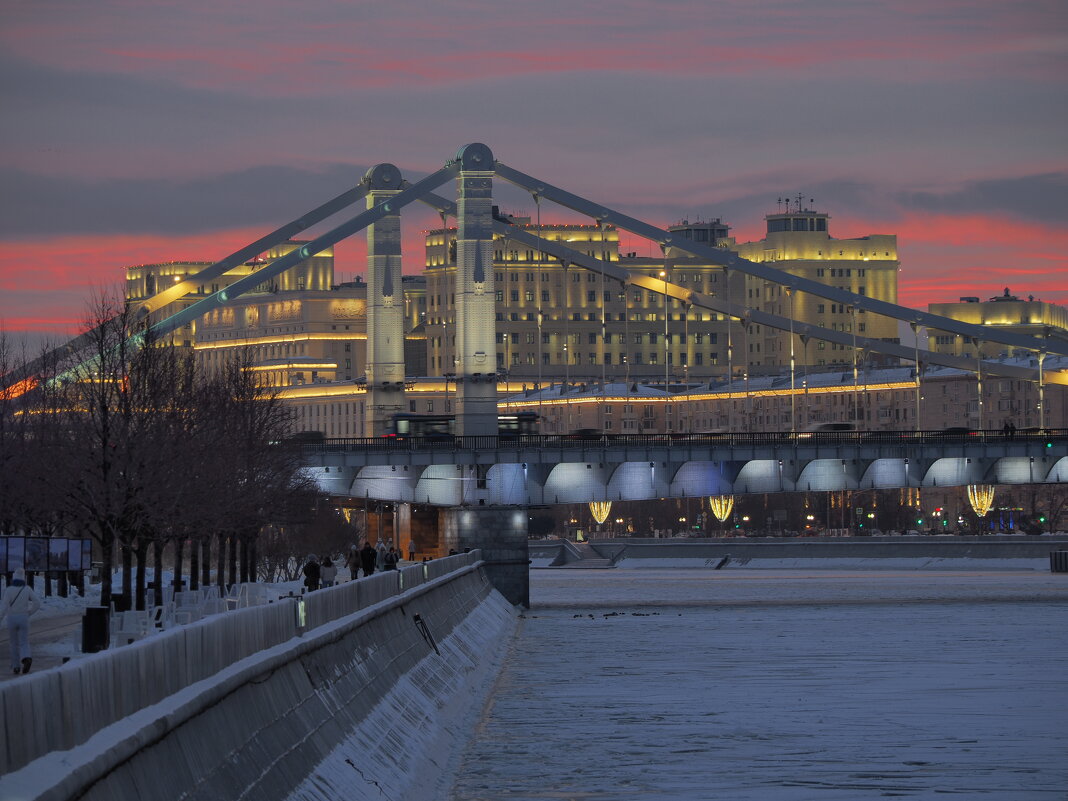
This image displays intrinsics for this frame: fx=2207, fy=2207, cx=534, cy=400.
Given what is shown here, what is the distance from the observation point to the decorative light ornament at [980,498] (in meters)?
165

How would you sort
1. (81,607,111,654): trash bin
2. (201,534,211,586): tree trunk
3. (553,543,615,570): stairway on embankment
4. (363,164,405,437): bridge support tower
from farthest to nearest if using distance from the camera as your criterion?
(553,543,615,570): stairway on embankment, (363,164,405,437): bridge support tower, (201,534,211,586): tree trunk, (81,607,111,654): trash bin

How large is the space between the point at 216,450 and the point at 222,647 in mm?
46296

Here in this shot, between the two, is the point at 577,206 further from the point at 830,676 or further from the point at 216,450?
the point at 830,676

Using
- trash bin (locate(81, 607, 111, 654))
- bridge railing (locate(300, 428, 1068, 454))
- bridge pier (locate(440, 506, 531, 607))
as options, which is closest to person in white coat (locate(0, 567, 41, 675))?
trash bin (locate(81, 607, 111, 654))

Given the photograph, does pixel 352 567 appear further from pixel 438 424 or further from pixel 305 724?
pixel 438 424

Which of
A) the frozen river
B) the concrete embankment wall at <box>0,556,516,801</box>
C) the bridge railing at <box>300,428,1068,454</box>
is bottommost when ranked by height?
the frozen river

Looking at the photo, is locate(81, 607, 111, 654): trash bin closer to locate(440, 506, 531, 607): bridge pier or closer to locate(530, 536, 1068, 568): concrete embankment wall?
locate(440, 506, 531, 607): bridge pier

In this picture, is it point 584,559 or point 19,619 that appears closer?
point 19,619

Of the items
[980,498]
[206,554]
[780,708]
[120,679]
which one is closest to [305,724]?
[120,679]

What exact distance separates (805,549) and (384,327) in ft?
159

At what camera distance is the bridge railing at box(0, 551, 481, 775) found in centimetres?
1212

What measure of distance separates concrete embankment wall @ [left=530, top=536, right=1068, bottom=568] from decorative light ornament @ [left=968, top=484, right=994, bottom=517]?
5204 millimetres

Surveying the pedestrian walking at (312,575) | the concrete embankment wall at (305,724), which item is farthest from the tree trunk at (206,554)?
the concrete embankment wall at (305,724)

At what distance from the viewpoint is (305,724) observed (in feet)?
73.3
